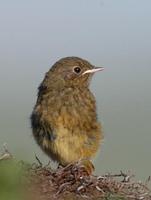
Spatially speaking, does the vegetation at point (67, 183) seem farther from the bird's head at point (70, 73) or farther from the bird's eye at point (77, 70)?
the bird's eye at point (77, 70)

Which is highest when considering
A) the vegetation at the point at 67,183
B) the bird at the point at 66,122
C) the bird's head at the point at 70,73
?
the bird's head at the point at 70,73

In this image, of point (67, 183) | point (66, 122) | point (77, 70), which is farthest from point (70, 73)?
point (67, 183)

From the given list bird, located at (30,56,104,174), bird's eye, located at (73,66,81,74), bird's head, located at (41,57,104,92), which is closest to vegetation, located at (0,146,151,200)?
bird, located at (30,56,104,174)

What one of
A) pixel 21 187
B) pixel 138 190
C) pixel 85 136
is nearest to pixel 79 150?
pixel 85 136

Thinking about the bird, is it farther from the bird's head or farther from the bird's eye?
the bird's eye

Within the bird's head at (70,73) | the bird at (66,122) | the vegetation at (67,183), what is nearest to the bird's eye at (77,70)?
the bird's head at (70,73)

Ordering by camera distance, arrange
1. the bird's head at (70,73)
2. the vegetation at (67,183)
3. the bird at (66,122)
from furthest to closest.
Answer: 1. the bird's head at (70,73)
2. the bird at (66,122)
3. the vegetation at (67,183)

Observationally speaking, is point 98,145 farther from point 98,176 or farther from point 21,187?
point 21,187

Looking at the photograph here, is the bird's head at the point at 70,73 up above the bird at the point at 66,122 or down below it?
above
